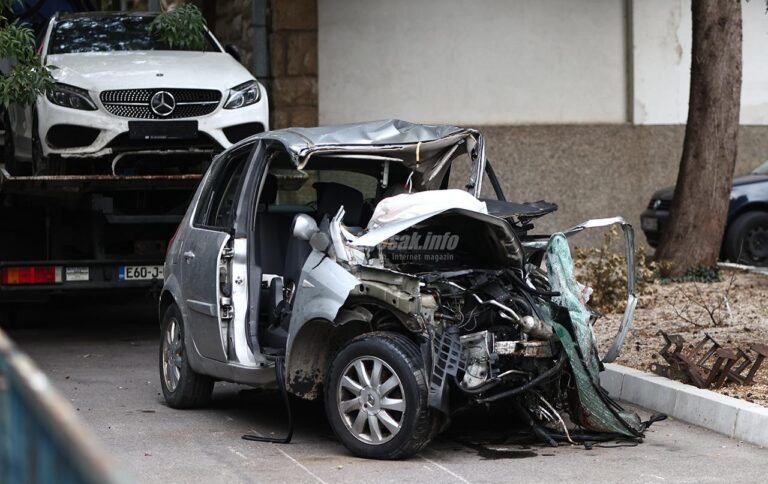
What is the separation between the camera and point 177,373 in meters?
8.63

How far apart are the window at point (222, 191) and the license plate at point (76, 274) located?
3097 millimetres

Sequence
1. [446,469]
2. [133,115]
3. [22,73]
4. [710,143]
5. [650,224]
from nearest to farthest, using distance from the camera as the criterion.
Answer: [446,469] → [22,73] → [133,115] → [710,143] → [650,224]

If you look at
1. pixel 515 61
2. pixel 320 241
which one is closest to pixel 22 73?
pixel 320 241

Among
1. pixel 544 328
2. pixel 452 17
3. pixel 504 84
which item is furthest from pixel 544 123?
pixel 544 328

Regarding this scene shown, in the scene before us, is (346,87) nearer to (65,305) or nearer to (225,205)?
(65,305)

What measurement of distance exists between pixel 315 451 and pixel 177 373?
5.78ft

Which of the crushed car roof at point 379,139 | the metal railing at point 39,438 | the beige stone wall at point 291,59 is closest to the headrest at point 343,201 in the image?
the crushed car roof at point 379,139

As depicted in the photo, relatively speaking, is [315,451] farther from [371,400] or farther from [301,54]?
[301,54]

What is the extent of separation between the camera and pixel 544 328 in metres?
7.01

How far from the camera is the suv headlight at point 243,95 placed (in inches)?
462

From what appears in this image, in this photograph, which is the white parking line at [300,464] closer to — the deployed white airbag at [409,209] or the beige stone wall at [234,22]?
the deployed white airbag at [409,209]

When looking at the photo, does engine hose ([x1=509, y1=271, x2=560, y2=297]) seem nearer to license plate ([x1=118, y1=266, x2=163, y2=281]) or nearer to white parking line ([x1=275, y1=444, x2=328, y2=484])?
white parking line ([x1=275, y1=444, x2=328, y2=484])

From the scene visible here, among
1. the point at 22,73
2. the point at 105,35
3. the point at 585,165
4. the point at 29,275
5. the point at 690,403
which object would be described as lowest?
the point at 690,403

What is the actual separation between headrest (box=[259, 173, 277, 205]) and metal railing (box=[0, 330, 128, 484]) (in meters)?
5.99
